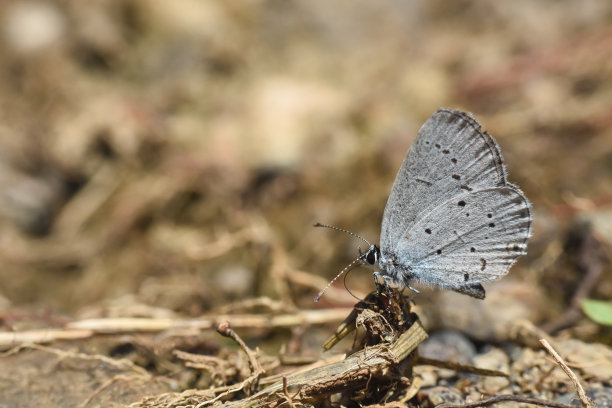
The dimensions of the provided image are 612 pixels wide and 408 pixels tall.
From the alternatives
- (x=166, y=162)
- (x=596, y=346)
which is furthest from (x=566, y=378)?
(x=166, y=162)

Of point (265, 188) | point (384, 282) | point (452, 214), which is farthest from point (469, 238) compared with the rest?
point (265, 188)

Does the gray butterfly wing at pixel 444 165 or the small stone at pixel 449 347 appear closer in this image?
the gray butterfly wing at pixel 444 165

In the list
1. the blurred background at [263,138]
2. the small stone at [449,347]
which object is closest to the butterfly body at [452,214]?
the small stone at [449,347]

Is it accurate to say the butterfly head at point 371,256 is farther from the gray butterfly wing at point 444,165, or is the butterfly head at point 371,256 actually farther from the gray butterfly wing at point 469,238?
the gray butterfly wing at point 444,165

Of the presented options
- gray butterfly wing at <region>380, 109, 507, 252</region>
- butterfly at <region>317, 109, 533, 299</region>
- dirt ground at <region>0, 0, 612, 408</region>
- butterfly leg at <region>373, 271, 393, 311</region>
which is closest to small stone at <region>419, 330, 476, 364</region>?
dirt ground at <region>0, 0, 612, 408</region>

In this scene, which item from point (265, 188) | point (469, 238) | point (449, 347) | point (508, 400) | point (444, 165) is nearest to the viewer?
point (508, 400)

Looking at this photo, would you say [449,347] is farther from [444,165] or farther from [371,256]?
[444,165]
